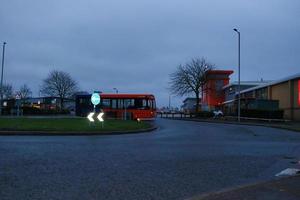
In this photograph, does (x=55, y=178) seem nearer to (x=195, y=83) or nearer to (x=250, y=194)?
(x=250, y=194)

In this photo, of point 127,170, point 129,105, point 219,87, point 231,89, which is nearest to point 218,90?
point 219,87

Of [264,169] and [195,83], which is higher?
[195,83]

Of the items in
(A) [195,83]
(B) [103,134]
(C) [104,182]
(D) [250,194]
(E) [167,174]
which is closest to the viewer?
(D) [250,194]

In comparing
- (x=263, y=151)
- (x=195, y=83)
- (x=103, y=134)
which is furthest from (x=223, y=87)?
(x=263, y=151)

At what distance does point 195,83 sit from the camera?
261ft

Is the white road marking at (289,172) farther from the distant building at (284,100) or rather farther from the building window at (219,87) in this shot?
the building window at (219,87)

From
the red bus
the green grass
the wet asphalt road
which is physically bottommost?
the wet asphalt road

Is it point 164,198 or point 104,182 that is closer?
point 164,198

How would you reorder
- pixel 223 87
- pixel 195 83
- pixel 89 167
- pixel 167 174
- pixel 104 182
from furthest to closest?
pixel 223 87 → pixel 195 83 → pixel 89 167 → pixel 167 174 → pixel 104 182

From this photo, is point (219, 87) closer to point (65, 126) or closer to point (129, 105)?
point (129, 105)

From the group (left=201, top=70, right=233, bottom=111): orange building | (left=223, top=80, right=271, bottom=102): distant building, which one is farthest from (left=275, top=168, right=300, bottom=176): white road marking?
(left=201, top=70, right=233, bottom=111): orange building

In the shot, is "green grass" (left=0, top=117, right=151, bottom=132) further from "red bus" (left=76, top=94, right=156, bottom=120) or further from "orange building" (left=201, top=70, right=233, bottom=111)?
"orange building" (left=201, top=70, right=233, bottom=111)

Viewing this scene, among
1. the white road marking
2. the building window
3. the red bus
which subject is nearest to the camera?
the white road marking

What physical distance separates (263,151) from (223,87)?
92999 millimetres
